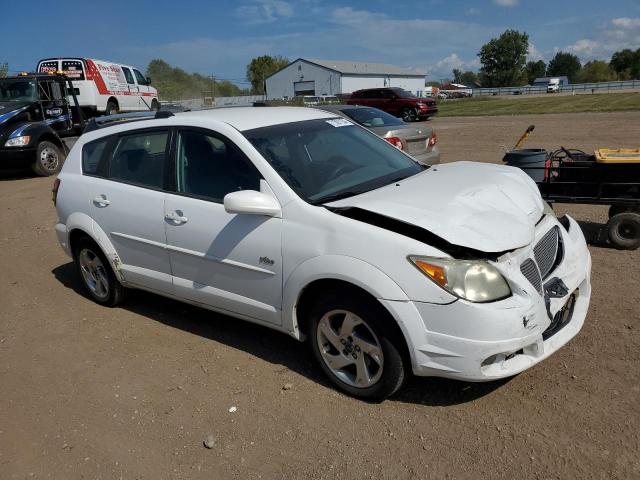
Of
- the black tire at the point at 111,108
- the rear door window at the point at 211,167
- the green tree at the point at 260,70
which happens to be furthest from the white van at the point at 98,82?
the green tree at the point at 260,70

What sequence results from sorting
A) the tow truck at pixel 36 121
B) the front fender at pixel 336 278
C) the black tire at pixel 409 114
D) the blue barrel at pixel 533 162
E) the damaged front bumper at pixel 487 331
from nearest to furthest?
the damaged front bumper at pixel 487 331 < the front fender at pixel 336 278 < the blue barrel at pixel 533 162 < the tow truck at pixel 36 121 < the black tire at pixel 409 114

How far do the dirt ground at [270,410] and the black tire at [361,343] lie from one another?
0.43 feet

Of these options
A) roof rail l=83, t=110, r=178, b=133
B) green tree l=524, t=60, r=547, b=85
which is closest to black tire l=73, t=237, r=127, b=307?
roof rail l=83, t=110, r=178, b=133

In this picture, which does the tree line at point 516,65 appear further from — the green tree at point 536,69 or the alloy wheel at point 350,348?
the alloy wheel at point 350,348

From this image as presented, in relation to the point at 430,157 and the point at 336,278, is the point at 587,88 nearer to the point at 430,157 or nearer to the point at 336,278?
the point at 430,157

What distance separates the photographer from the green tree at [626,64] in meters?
91.3

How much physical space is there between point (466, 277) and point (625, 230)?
12.1 feet

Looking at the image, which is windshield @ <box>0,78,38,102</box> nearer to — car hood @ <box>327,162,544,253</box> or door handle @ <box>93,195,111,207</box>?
door handle @ <box>93,195,111,207</box>

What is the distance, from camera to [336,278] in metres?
3.12

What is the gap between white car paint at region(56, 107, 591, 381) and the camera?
288 centimetres

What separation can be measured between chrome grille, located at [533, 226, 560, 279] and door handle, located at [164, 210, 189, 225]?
236 centimetres

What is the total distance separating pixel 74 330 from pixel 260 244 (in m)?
2.26

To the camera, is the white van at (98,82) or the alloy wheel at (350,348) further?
the white van at (98,82)

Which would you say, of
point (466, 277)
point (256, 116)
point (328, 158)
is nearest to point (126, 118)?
point (256, 116)
